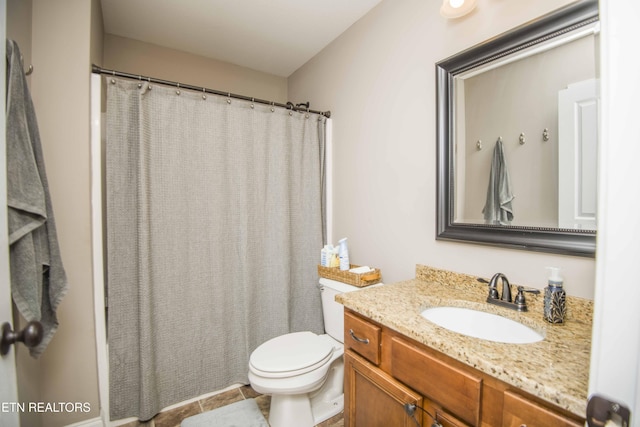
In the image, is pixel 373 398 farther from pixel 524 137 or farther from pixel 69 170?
pixel 69 170

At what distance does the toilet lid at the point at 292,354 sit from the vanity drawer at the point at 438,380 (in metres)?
0.59

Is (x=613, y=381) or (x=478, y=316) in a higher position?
(x=613, y=381)

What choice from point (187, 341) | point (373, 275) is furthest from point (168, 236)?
point (373, 275)

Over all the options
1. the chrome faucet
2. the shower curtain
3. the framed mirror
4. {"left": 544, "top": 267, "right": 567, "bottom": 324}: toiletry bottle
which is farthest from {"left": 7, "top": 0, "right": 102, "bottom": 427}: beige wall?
{"left": 544, "top": 267, "right": 567, "bottom": 324}: toiletry bottle

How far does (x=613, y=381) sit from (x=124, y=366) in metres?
2.00

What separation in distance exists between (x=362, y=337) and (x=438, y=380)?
0.35 m

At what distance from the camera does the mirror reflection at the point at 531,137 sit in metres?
0.99

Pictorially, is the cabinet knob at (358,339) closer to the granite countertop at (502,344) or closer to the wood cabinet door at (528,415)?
the granite countertop at (502,344)

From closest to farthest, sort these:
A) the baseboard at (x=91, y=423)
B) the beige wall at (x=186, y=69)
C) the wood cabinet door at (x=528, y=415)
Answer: the wood cabinet door at (x=528, y=415)
the baseboard at (x=91, y=423)
the beige wall at (x=186, y=69)

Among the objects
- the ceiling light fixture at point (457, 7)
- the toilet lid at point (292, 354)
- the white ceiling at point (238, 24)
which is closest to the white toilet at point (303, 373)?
the toilet lid at point (292, 354)

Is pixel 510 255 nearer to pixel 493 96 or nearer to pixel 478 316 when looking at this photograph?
pixel 478 316

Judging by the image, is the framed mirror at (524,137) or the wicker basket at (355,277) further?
the wicker basket at (355,277)

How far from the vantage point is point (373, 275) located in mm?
1705

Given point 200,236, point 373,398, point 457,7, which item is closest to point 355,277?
point 373,398
